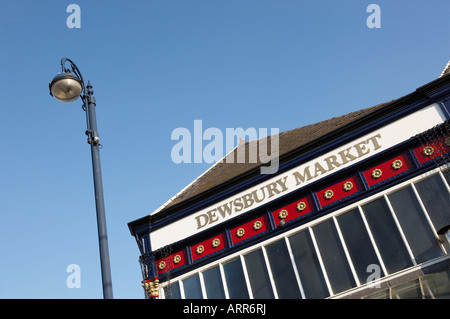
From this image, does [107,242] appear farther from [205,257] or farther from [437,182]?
[437,182]

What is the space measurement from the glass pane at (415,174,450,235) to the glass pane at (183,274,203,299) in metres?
6.64

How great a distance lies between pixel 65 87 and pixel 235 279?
7.52 meters

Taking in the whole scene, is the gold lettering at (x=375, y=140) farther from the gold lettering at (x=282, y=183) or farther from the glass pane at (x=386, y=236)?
the gold lettering at (x=282, y=183)

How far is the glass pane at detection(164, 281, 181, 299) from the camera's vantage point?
14393 millimetres

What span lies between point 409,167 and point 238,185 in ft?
16.4

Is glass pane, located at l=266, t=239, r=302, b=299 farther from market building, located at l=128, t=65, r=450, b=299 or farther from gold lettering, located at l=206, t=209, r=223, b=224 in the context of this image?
gold lettering, located at l=206, t=209, r=223, b=224

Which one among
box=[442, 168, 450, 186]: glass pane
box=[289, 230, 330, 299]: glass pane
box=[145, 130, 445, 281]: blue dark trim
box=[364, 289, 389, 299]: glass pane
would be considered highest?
box=[145, 130, 445, 281]: blue dark trim

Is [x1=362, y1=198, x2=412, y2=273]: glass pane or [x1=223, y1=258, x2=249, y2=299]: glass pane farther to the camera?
[x1=223, y1=258, x2=249, y2=299]: glass pane

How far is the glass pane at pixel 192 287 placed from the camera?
556 inches

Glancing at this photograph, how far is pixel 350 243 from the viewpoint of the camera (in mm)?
12852

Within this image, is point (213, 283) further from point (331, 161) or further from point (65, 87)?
point (65, 87)

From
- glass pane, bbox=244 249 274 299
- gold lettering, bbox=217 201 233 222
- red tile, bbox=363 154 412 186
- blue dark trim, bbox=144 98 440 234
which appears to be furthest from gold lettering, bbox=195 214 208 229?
red tile, bbox=363 154 412 186

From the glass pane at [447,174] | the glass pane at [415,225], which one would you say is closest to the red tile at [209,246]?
the glass pane at [415,225]
